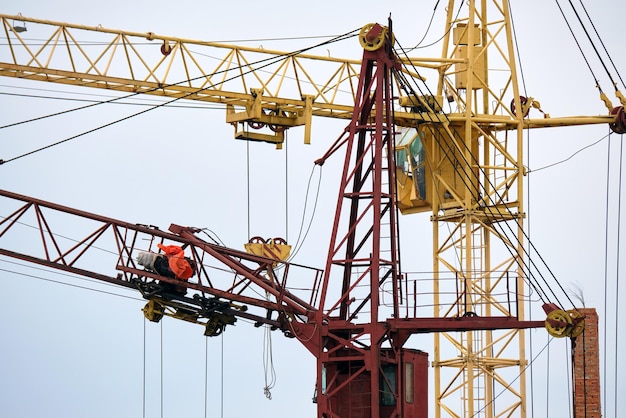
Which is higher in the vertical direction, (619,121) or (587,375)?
(619,121)

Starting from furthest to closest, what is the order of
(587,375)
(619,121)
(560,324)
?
1. (619,121)
2. (587,375)
3. (560,324)

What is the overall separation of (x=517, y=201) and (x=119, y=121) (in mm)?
17617

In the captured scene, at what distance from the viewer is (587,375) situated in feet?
267

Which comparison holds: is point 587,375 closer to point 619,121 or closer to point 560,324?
point 560,324

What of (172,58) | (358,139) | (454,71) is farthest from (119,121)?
(454,71)

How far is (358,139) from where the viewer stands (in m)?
82.1

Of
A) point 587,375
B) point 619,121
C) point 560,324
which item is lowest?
point 587,375

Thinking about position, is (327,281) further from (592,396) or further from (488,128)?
(488,128)

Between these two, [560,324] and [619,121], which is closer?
[560,324]

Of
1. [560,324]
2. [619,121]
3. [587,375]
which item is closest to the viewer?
[560,324]

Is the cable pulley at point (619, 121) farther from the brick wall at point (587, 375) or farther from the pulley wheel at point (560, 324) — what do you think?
the pulley wheel at point (560, 324)

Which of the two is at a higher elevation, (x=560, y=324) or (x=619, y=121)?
(x=619, y=121)

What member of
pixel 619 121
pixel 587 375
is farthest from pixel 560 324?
pixel 619 121

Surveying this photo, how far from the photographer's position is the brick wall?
8106 cm
